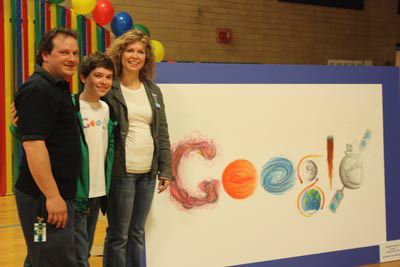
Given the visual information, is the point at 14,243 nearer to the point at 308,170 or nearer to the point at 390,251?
the point at 308,170

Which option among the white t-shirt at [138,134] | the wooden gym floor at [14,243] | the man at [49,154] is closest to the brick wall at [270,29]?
the wooden gym floor at [14,243]

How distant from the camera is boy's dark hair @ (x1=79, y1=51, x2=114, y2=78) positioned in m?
2.27

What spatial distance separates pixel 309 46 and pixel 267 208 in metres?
6.22

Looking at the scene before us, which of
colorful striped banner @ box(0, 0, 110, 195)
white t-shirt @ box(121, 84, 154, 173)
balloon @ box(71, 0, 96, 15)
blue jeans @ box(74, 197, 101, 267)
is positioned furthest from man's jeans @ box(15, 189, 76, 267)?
colorful striped banner @ box(0, 0, 110, 195)

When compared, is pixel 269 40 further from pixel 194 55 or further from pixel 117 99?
pixel 117 99

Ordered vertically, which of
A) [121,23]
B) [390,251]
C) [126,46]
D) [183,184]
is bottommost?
[390,251]

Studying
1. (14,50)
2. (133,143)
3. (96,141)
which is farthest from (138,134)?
(14,50)

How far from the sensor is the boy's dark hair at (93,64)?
2273 millimetres

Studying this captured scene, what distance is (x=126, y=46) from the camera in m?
2.45

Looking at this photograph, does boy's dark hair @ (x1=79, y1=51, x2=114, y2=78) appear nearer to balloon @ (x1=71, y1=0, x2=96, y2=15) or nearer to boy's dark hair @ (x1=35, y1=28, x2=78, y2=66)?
boy's dark hair @ (x1=35, y1=28, x2=78, y2=66)

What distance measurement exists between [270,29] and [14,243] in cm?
585

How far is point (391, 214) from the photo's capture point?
11.3ft

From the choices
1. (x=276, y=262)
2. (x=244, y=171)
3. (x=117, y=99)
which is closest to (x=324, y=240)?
(x=276, y=262)

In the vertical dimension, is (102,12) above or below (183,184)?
above
